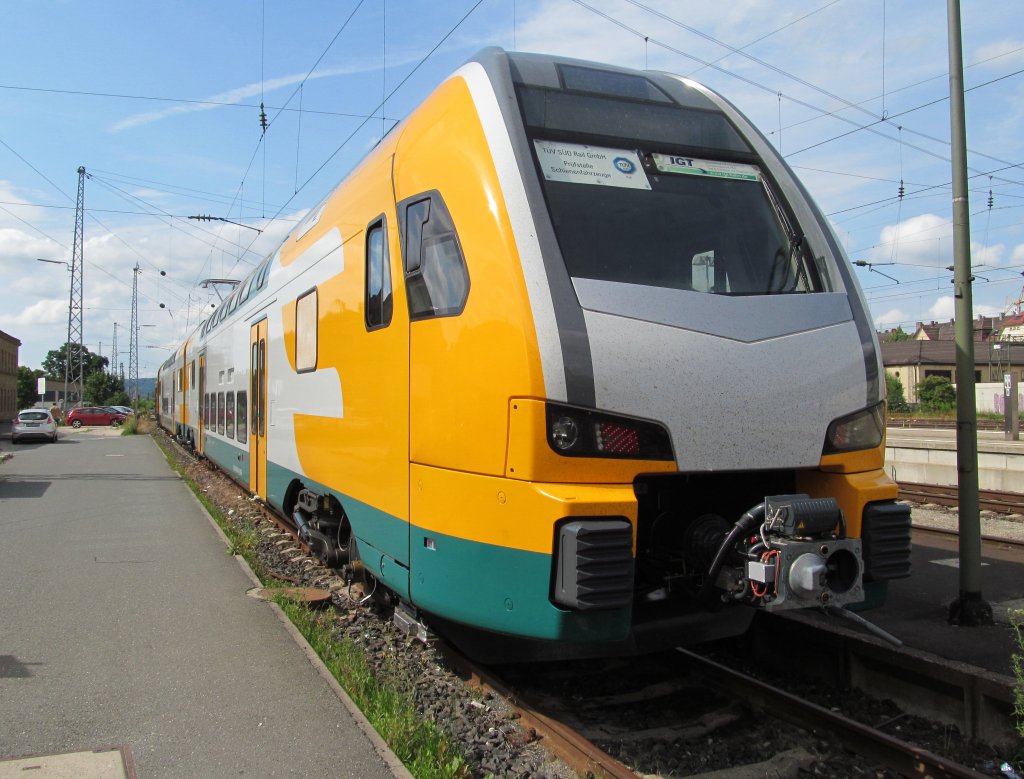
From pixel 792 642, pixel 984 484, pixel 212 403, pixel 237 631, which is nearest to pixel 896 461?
pixel 984 484

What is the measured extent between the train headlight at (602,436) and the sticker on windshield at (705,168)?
157 cm

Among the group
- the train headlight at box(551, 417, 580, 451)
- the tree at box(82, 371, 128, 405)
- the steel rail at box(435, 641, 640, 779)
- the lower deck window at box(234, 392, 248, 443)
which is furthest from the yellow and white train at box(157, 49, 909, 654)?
the tree at box(82, 371, 128, 405)

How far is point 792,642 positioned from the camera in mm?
5375

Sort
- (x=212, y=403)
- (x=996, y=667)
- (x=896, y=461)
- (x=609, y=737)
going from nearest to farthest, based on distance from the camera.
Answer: (x=609, y=737)
(x=996, y=667)
(x=212, y=403)
(x=896, y=461)

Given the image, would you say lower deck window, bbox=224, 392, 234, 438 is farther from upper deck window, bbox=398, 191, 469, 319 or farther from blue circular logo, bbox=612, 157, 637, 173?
blue circular logo, bbox=612, 157, 637, 173

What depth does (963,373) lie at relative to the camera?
19.6 ft

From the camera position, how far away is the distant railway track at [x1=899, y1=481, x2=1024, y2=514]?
450 inches

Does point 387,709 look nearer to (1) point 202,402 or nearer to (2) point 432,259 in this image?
(2) point 432,259

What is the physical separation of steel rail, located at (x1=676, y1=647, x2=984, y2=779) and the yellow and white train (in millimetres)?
458

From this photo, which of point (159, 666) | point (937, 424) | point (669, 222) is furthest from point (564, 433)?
point (937, 424)

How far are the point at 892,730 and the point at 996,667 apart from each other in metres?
0.84

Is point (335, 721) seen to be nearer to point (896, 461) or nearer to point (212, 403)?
point (212, 403)

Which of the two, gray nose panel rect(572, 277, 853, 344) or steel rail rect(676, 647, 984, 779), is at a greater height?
gray nose panel rect(572, 277, 853, 344)

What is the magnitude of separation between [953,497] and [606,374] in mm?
11186
